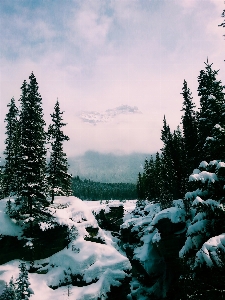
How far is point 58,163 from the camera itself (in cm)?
3319

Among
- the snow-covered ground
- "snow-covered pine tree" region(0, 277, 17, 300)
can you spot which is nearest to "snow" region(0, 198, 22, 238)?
the snow-covered ground

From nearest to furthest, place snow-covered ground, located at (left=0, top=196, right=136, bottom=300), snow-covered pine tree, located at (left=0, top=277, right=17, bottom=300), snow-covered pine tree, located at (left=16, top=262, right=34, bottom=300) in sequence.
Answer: snow-covered pine tree, located at (left=16, top=262, right=34, bottom=300) < snow-covered pine tree, located at (left=0, top=277, right=17, bottom=300) < snow-covered ground, located at (left=0, top=196, right=136, bottom=300)

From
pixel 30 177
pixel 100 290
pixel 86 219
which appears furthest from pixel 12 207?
pixel 100 290

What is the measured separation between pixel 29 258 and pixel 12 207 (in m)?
6.16

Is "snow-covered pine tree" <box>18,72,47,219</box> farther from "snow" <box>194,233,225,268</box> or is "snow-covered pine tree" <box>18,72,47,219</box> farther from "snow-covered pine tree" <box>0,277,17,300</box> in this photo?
"snow" <box>194,233,225,268</box>

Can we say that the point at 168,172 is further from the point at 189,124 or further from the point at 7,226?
the point at 7,226

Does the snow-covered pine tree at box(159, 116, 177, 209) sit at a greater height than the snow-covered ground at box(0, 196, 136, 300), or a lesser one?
greater

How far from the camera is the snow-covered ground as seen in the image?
810 inches

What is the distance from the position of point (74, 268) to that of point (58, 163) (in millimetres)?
14541

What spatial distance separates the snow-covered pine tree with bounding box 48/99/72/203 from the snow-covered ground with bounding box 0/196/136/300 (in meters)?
4.71

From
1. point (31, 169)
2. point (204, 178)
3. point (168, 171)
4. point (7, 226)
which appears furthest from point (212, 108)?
point (168, 171)

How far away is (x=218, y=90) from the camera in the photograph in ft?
46.9

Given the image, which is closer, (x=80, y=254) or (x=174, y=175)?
(x=80, y=254)

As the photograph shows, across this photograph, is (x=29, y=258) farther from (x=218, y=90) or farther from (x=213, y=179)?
(x=218, y=90)
